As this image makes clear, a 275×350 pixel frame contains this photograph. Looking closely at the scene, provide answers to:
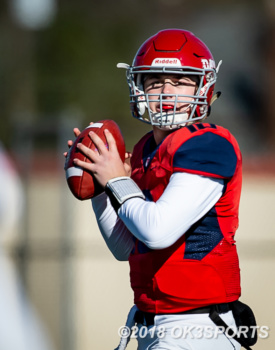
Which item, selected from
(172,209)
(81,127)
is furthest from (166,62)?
(81,127)

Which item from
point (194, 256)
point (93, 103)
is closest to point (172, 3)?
point (93, 103)

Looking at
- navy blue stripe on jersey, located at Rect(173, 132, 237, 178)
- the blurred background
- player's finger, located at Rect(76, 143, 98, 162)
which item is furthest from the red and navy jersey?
the blurred background

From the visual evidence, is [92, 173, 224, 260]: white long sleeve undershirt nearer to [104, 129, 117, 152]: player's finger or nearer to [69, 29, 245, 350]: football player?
[69, 29, 245, 350]: football player

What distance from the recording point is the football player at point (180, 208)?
7.47 feet

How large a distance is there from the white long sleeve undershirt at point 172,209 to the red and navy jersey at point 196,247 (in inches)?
1.5

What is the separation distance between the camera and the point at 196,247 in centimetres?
237

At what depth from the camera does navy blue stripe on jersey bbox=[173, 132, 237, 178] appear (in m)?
2.30

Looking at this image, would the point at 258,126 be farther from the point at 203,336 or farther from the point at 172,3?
the point at 203,336

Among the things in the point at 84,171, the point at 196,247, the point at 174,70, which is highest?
the point at 174,70

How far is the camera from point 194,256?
7.77 feet

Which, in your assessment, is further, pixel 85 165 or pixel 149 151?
pixel 149 151

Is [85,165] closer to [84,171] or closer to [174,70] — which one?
[84,171]

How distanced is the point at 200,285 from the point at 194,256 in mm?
100

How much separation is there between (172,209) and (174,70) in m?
0.57
